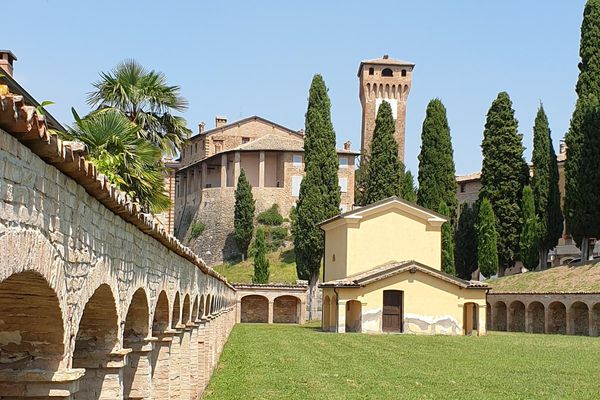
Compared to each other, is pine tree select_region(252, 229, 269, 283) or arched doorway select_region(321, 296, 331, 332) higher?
pine tree select_region(252, 229, 269, 283)

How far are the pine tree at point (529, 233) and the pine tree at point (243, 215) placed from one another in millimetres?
26675

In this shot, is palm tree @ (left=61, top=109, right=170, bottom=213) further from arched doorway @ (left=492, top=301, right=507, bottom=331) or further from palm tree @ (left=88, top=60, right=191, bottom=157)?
arched doorway @ (left=492, top=301, right=507, bottom=331)

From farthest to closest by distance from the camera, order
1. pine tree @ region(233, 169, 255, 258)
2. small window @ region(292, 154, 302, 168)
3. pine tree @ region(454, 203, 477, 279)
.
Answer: small window @ region(292, 154, 302, 168)
pine tree @ region(233, 169, 255, 258)
pine tree @ region(454, 203, 477, 279)

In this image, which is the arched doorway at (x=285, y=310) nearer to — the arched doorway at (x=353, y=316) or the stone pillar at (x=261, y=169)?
the arched doorway at (x=353, y=316)

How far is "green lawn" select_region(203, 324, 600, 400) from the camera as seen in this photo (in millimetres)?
17453

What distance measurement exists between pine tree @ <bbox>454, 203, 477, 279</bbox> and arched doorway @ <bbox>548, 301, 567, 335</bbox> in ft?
45.9

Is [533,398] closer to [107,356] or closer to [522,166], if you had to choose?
[107,356]

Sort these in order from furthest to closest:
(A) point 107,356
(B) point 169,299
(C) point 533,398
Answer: (C) point 533,398 → (B) point 169,299 → (A) point 107,356

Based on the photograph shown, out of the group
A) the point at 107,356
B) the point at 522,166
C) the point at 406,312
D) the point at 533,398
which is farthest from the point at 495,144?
the point at 107,356

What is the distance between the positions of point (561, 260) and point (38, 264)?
60.8 meters

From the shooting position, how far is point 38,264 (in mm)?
4984

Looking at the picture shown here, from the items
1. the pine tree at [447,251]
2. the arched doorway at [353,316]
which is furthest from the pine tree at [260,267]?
the arched doorway at [353,316]

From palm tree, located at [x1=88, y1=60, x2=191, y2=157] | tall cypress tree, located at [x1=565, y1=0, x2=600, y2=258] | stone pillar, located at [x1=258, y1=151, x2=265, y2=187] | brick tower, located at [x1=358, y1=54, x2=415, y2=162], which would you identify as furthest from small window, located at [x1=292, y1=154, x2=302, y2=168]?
palm tree, located at [x1=88, y1=60, x2=191, y2=157]

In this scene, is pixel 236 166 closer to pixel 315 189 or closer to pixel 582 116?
pixel 315 189
